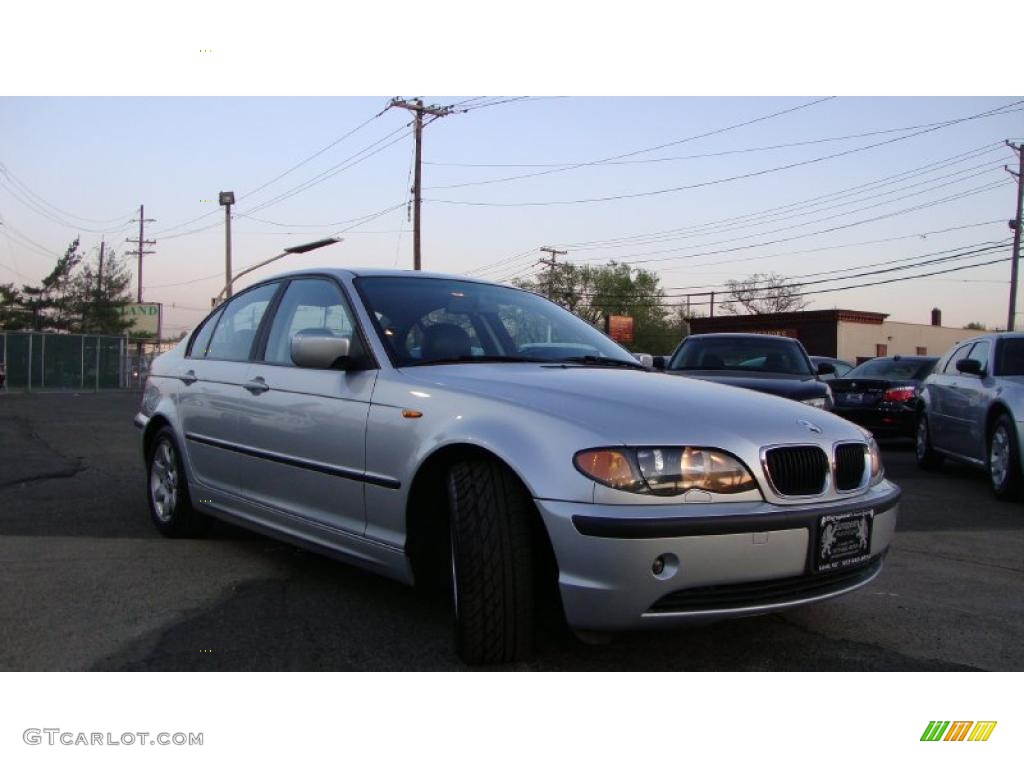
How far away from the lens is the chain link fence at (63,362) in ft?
105

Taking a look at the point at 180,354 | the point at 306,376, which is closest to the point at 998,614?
the point at 306,376

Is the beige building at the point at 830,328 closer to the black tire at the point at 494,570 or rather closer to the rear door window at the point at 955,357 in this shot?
the rear door window at the point at 955,357

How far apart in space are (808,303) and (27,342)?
2207 inches

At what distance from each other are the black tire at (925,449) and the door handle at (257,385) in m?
7.55

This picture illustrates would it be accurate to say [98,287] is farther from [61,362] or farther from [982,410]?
[982,410]

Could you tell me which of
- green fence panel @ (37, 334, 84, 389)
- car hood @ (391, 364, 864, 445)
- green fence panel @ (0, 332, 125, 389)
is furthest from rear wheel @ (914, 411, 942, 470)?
green fence panel @ (37, 334, 84, 389)

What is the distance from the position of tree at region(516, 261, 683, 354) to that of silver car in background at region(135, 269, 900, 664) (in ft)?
211

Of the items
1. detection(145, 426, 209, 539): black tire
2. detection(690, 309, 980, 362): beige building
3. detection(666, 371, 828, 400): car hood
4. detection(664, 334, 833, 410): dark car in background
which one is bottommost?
detection(145, 426, 209, 539): black tire

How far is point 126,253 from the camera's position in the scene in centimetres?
6794

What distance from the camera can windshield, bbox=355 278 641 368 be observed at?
12.8 feet

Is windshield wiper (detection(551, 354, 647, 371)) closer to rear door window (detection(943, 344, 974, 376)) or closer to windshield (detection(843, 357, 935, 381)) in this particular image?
rear door window (detection(943, 344, 974, 376))
